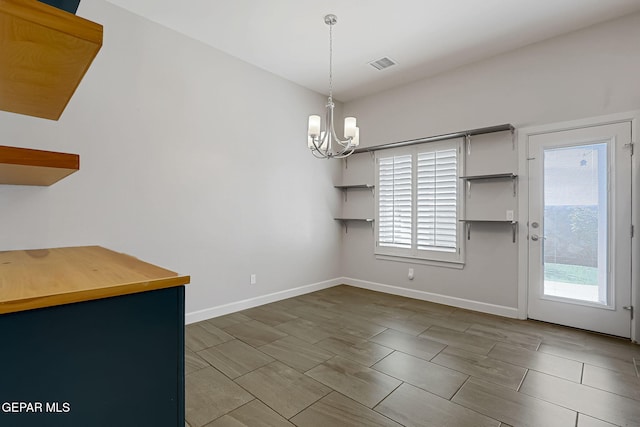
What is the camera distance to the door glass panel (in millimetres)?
3219

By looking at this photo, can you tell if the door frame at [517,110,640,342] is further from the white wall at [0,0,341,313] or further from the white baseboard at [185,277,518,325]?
the white wall at [0,0,341,313]

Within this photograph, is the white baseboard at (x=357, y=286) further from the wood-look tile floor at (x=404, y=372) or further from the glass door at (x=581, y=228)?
the glass door at (x=581, y=228)

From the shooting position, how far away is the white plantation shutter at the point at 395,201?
15.2ft

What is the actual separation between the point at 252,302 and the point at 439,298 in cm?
255

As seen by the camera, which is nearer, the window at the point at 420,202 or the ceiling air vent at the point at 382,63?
the ceiling air vent at the point at 382,63

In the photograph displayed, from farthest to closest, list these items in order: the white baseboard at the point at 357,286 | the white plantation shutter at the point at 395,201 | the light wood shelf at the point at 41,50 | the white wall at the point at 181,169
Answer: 1. the white plantation shutter at the point at 395,201
2. the white baseboard at the point at 357,286
3. the white wall at the point at 181,169
4. the light wood shelf at the point at 41,50

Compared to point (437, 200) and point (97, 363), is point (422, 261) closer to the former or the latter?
point (437, 200)

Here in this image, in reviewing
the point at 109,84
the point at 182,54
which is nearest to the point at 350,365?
the point at 109,84

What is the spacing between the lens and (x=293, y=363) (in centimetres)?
260

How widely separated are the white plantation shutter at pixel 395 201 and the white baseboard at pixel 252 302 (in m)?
1.21

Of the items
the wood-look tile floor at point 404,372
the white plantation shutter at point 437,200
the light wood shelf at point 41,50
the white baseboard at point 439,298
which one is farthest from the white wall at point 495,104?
the light wood shelf at point 41,50

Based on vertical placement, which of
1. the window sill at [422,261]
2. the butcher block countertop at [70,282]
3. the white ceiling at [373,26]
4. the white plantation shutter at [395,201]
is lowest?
the window sill at [422,261]

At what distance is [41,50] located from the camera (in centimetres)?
73

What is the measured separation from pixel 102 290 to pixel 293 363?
2.18 m
